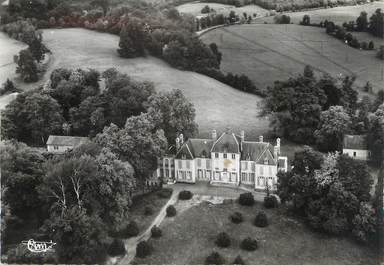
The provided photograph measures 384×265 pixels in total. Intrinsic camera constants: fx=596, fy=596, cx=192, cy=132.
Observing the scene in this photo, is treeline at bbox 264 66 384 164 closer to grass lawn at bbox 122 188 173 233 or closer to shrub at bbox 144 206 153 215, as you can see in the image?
grass lawn at bbox 122 188 173 233

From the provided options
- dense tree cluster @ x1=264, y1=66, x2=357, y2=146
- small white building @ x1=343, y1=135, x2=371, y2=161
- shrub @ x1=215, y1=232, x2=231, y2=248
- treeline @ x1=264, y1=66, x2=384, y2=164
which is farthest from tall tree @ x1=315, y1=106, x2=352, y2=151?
shrub @ x1=215, y1=232, x2=231, y2=248

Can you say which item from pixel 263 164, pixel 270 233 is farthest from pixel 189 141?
→ pixel 270 233

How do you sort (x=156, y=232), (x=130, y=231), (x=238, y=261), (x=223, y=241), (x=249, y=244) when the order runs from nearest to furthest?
1. (x=238, y=261)
2. (x=249, y=244)
3. (x=223, y=241)
4. (x=156, y=232)
5. (x=130, y=231)

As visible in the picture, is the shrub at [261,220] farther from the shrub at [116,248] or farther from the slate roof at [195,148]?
the shrub at [116,248]

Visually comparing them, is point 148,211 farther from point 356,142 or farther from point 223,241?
point 356,142

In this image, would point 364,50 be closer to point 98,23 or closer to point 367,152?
point 367,152

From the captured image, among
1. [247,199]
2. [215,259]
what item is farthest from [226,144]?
[215,259]

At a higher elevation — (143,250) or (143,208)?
(143,250)
